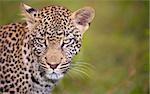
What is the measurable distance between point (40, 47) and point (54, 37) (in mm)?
242

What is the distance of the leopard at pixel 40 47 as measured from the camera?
42.4 feet

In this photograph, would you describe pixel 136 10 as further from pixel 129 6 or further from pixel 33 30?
pixel 33 30

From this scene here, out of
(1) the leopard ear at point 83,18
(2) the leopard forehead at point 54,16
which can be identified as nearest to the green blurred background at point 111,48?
(1) the leopard ear at point 83,18

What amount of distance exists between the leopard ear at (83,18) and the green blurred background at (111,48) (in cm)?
60

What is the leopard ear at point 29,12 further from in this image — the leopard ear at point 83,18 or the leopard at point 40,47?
the leopard ear at point 83,18

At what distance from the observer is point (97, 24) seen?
26.2 meters

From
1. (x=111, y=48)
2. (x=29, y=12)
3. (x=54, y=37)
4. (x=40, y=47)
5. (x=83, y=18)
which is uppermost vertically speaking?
(x=29, y=12)

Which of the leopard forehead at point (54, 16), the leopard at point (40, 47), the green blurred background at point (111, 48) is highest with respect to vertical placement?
the leopard forehead at point (54, 16)

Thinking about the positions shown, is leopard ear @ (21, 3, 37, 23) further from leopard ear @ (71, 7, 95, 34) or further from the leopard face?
leopard ear @ (71, 7, 95, 34)

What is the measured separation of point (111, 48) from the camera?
23.4 meters

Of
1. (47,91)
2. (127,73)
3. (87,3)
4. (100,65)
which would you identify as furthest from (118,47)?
(47,91)

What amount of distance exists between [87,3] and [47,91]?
10400 mm

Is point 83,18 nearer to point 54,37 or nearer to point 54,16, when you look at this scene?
point 54,16

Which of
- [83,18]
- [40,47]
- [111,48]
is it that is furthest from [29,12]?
[111,48]
